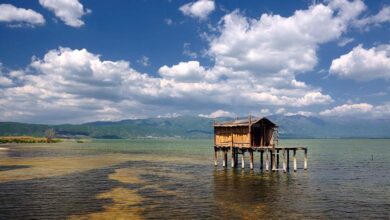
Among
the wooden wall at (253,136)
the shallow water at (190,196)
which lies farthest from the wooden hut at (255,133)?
the shallow water at (190,196)

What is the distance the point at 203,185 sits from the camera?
43.4 meters

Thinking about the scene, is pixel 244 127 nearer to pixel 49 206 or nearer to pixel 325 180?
pixel 325 180

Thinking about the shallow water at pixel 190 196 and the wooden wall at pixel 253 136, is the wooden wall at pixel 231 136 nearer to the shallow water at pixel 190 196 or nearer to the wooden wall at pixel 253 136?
the wooden wall at pixel 253 136

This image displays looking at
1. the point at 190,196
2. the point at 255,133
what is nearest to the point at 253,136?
the point at 255,133

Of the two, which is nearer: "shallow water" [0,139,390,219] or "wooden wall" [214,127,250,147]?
"shallow water" [0,139,390,219]

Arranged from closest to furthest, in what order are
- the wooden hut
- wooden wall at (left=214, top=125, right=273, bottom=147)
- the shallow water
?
the shallow water, the wooden hut, wooden wall at (left=214, top=125, right=273, bottom=147)

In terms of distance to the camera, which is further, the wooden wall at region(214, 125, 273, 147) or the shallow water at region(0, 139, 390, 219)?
the wooden wall at region(214, 125, 273, 147)

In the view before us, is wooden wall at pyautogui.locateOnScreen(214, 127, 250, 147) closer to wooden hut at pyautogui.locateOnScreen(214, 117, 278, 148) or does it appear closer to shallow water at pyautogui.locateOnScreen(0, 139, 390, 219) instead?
wooden hut at pyautogui.locateOnScreen(214, 117, 278, 148)

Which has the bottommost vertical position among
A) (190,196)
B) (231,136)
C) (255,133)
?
(190,196)

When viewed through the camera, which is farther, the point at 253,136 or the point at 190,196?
the point at 253,136

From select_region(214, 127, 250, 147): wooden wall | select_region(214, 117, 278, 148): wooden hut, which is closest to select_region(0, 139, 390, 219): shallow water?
select_region(214, 117, 278, 148): wooden hut

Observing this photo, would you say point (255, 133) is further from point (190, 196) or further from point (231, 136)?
point (190, 196)

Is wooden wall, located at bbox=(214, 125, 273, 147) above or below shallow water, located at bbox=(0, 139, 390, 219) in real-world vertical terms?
above

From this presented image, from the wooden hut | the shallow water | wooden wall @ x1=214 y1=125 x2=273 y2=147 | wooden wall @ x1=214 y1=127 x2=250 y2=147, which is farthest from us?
wooden wall @ x1=214 y1=127 x2=250 y2=147
